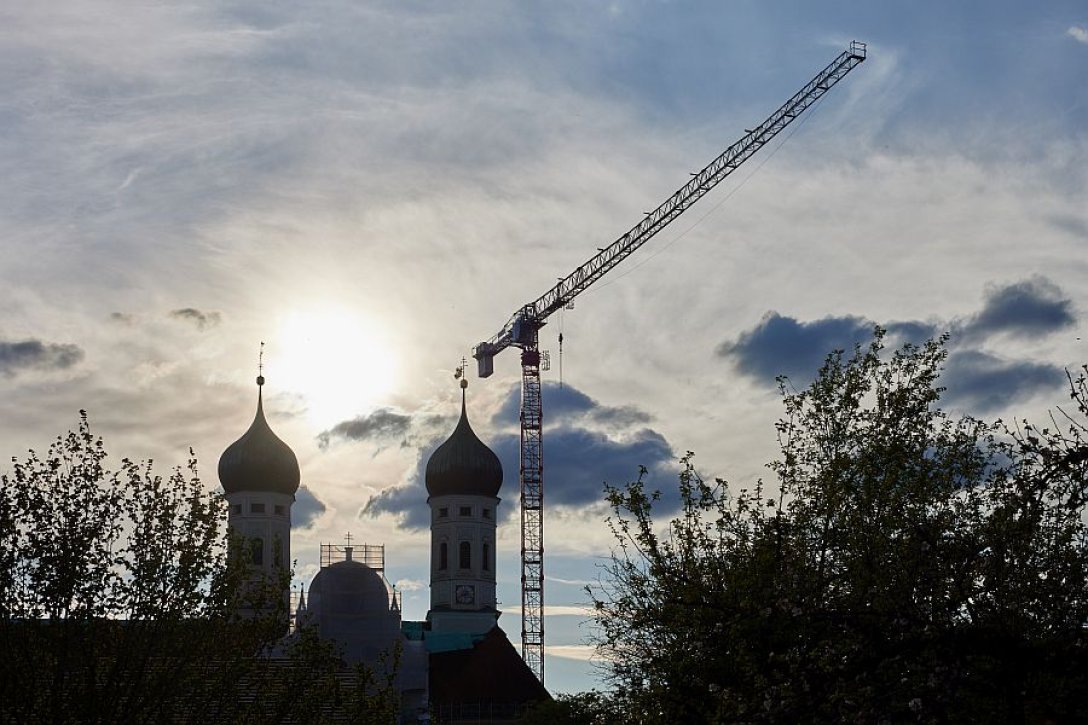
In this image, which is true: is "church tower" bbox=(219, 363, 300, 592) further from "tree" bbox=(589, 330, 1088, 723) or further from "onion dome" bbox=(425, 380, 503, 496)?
"tree" bbox=(589, 330, 1088, 723)

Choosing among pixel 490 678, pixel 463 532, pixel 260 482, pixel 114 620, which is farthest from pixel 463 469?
pixel 114 620

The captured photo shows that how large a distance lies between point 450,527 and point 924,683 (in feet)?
326

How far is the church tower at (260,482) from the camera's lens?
110 meters

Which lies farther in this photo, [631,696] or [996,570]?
[631,696]

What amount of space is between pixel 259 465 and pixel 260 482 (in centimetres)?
120

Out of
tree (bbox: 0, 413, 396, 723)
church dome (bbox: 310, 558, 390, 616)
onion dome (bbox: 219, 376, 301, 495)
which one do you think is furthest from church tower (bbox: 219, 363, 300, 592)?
tree (bbox: 0, 413, 396, 723)

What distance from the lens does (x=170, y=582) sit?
29250 mm

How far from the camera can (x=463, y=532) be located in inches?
4508

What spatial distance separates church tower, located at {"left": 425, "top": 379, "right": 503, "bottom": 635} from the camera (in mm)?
112438

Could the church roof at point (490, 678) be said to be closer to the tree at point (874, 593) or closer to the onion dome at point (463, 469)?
the onion dome at point (463, 469)

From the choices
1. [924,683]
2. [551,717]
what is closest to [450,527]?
[551,717]

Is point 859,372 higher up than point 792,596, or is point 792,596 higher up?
point 859,372

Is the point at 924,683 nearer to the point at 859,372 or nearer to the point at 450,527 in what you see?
the point at 859,372

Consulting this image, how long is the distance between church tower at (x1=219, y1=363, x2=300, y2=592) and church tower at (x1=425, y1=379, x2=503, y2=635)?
37.1ft
